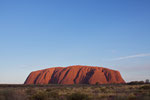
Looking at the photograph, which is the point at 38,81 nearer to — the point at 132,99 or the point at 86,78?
the point at 86,78

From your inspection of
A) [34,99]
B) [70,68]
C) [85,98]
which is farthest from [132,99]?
[70,68]

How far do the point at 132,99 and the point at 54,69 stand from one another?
102364 millimetres

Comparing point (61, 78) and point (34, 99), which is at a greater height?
point (34, 99)

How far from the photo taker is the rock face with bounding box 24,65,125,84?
9306 cm

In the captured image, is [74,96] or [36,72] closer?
[74,96]

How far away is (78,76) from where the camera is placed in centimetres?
9694

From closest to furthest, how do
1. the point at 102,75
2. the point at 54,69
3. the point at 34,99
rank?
the point at 34,99 → the point at 102,75 → the point at 54,69

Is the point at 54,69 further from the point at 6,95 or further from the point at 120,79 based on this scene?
the point at 6,95

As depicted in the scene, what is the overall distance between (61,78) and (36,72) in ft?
85.1

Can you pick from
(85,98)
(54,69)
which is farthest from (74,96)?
(54,69)

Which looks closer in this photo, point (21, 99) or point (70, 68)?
point (21, 99)

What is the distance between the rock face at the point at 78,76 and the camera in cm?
9306

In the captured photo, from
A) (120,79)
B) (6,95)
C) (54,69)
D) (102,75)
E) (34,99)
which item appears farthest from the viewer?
(54,69)

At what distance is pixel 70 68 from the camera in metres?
104
